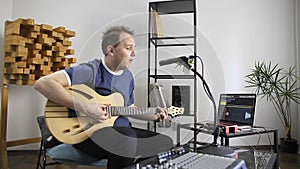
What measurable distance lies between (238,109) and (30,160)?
1816 mm

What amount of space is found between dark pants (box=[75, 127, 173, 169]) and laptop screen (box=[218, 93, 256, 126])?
0.71 metres

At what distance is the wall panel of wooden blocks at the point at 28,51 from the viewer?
1.83m

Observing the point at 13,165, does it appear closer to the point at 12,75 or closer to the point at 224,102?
the point at 12,75

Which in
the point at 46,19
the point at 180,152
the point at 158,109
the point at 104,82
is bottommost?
the point at 180,152

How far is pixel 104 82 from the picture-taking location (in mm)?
1040

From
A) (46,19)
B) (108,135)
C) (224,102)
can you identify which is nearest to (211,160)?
(108,135)

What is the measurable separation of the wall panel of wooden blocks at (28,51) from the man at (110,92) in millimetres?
1036

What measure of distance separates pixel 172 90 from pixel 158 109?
0.25 meters

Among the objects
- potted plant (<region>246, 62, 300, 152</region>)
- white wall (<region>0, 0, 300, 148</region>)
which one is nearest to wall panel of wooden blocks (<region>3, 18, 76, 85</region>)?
white wall (<region>0, 0, 300, 148</region>)

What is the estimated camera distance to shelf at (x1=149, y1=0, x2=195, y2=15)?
2.20 metres

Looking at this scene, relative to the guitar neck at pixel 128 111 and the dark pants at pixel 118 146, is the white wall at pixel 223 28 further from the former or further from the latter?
the dark pants at pixel 118 146

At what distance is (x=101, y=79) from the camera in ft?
3.39

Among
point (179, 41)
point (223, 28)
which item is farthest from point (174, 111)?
point (223, 28)

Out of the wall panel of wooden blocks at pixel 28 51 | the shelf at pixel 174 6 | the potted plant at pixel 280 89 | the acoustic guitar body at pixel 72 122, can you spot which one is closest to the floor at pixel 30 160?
the potted plant at pixel 280 89
